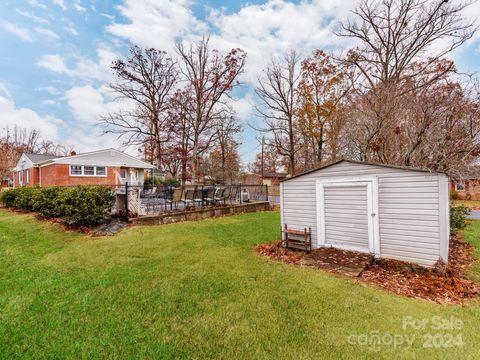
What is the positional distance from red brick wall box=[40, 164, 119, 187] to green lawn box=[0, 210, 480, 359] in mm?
16694

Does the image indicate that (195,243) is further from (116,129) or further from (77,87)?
(116,129)

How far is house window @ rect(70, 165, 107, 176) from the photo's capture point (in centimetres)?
2014

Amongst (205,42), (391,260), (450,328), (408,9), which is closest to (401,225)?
(391,260)

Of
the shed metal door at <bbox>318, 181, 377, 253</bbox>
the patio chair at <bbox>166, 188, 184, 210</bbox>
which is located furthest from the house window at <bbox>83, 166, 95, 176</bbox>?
the shed metal door at <bbox>318, 181, 377, 253</bbox>

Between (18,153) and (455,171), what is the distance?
45.3m

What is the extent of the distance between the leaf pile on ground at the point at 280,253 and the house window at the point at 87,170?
1996cm

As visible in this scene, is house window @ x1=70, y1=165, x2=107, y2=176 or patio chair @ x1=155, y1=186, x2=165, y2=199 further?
house window @ x1=70, y1=165, x2=107, y2=176

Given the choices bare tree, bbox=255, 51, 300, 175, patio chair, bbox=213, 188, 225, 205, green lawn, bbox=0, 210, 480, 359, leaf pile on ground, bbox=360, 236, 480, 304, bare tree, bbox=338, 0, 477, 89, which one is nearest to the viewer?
green lawn, bbox=0, 210, 480, 359

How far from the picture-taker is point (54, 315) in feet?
9.84

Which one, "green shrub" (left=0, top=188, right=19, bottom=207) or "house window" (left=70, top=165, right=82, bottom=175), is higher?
"house window" (left=70, top=165, right=82, bottom=175)

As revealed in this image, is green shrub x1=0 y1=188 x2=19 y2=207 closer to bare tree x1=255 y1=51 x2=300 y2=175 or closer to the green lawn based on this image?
the green lawn

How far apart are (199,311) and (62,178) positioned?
69.9 feet

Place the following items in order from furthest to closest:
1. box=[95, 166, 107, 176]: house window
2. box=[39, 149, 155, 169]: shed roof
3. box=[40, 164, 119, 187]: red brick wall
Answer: box=[95, 166, 107, 176]: house window < box=[39, 149, 155, 169]: shed roof < box=[40, 164, 119, 187]: red brick wall

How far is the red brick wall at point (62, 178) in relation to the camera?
1920cm
